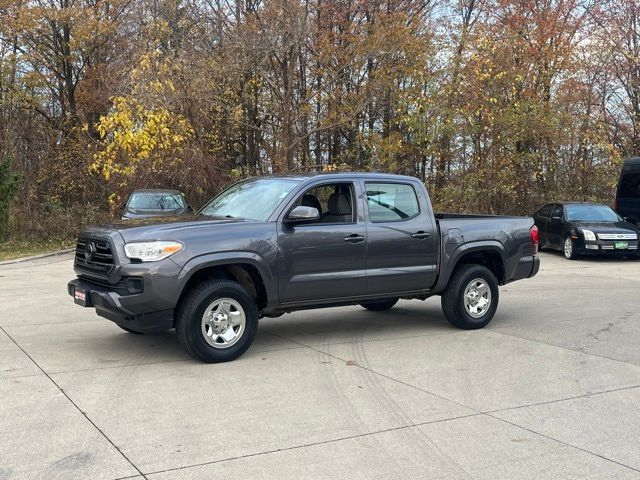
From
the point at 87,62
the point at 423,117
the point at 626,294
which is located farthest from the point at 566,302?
the point at 87,62

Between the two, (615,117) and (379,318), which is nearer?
(379,318)

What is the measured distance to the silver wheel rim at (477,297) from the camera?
8.33m

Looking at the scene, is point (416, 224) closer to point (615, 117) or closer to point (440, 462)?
point (440, 462)

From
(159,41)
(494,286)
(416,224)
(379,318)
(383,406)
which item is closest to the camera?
(383,406)

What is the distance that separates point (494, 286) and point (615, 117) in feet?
72.9

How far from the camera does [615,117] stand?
27.5 meters

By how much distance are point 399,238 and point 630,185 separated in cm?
1507

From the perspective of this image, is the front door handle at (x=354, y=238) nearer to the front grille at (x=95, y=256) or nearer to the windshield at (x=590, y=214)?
the front grille at (x=95, y=256)

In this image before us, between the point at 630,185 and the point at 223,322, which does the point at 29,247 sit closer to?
the point at 223,322

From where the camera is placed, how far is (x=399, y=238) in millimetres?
7613

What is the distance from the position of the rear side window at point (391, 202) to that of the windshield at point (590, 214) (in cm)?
1147

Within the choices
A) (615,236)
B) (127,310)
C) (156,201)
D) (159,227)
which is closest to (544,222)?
(615,236)

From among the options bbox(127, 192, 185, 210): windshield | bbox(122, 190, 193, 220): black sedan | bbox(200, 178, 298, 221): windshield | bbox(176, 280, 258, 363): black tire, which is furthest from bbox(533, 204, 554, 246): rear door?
bbox(176, 280, 258, 363): black tire

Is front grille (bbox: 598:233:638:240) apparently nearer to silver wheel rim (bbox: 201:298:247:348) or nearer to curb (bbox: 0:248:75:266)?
silver wheel rim (bbox: 201:298:247:348)
